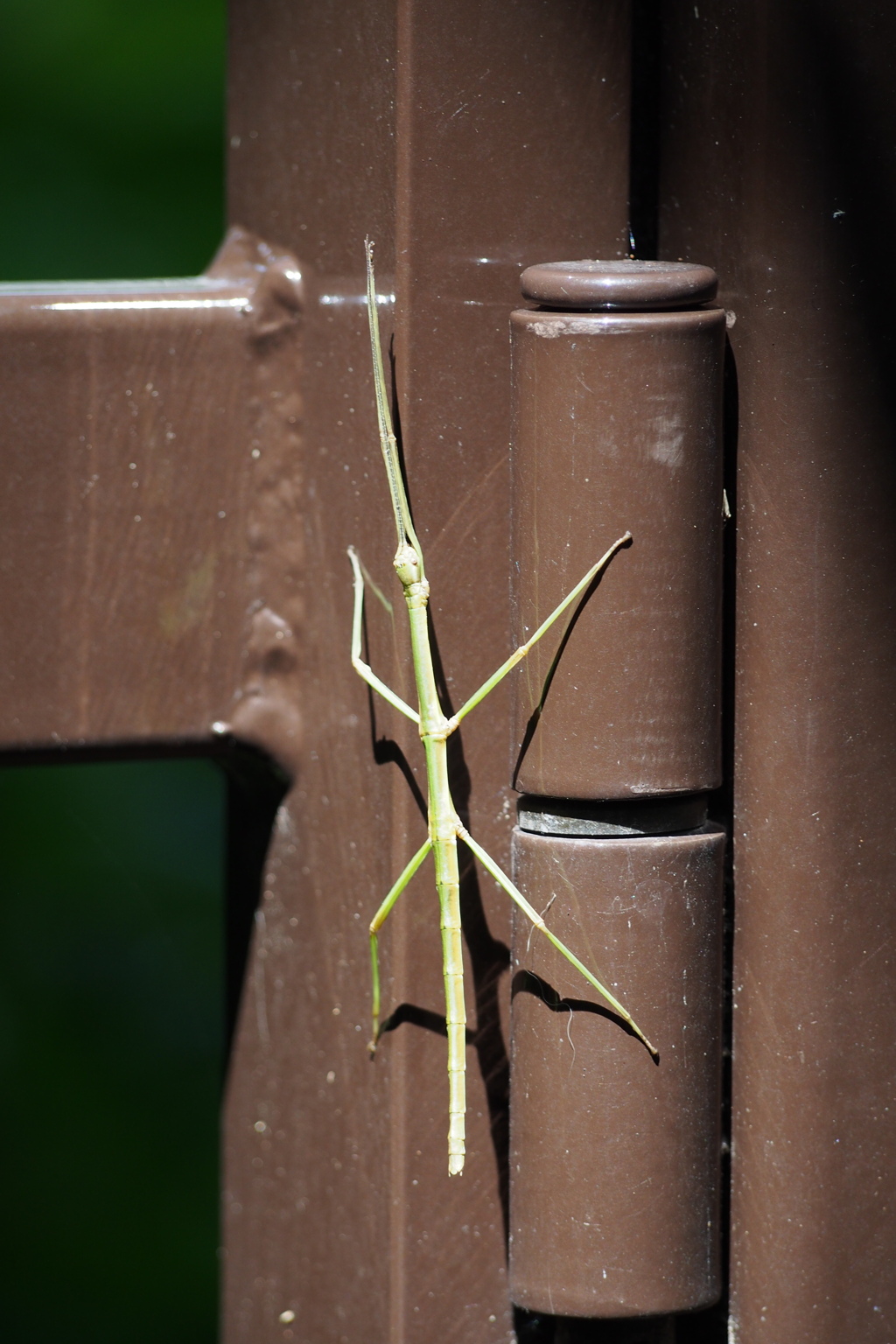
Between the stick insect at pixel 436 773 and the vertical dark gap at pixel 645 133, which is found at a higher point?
the vertical dark gap at pixel 645 133

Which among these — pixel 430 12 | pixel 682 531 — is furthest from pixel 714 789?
pixel 430 12

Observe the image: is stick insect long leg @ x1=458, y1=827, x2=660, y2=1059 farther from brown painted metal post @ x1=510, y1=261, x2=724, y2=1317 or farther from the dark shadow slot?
the dark shadow slot

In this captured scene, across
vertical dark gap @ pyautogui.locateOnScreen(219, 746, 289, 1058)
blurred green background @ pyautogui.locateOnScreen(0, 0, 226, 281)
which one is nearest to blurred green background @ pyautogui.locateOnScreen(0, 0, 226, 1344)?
blurred green background @ pyautogui.locateOnScreen(0, 0, 226, 281)

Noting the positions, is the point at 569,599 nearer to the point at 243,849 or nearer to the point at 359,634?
the point at 359,634

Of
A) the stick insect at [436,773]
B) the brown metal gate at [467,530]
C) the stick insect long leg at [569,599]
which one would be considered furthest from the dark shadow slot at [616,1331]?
the stick insect long leg at [569,599]

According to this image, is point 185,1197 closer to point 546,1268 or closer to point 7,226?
point 7,226

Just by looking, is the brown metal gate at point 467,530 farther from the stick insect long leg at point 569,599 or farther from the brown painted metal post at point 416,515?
the stick insect long leg at point 569,599
